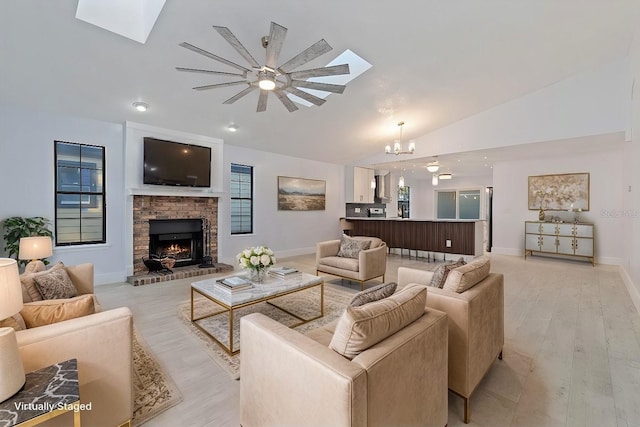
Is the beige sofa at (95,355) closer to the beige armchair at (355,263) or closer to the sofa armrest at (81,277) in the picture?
the sofa armrest at (81,277)

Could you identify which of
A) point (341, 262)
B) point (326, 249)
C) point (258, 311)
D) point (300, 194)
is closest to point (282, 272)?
point (258, 311)

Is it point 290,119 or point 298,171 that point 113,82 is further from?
point 298,171

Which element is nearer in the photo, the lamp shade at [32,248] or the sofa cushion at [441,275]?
the sofa cushion at [441,275]

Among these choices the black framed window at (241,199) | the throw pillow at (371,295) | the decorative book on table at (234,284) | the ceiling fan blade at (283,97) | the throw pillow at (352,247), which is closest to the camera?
the throw pillow at (371,295)

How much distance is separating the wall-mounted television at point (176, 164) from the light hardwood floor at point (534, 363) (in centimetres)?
190

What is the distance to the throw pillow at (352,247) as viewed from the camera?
4527mm

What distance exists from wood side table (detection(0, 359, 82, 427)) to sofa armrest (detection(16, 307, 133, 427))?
127 mm

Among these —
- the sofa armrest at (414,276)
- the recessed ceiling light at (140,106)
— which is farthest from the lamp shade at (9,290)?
the recessed ceiling light at (140,106)

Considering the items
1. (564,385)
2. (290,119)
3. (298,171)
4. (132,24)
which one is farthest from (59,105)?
(564,385)

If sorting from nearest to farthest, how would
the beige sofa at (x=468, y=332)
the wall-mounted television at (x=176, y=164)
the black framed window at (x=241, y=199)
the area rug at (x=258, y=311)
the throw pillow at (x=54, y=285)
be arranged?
the beige sofa at (x=468, y=332) < the throw pillow at (x=54, y=285) < the area rug at (x=258, y=311) < the wall-mounted television at (x=176, y=164) < the black framed window at (x=241, y=199)

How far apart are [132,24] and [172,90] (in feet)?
3.42

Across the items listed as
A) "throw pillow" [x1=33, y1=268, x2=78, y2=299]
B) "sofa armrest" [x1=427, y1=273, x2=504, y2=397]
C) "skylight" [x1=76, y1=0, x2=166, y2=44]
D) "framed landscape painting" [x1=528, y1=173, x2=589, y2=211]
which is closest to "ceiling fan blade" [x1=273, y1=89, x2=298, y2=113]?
"skylight" [x1=76, y1=0, x2=166, y2=44]

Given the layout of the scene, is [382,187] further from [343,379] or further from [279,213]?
[343,379]

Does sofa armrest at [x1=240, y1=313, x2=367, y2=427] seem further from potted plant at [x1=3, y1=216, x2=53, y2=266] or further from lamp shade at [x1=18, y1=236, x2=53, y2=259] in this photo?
potted plant at [x1=3, y1=216, x2=53, y2=266]
